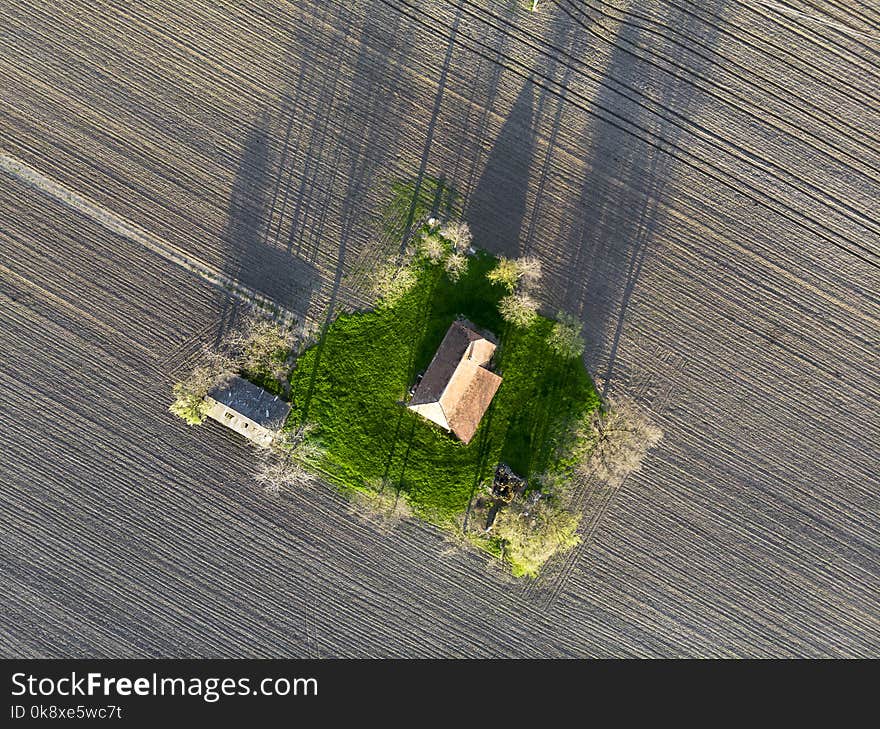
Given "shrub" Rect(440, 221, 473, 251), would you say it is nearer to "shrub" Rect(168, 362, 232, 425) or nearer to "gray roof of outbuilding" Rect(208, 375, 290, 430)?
"gray roof of outbuilding" Rect(208, 375, 290, 430)

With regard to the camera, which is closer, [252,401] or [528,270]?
[528,270]

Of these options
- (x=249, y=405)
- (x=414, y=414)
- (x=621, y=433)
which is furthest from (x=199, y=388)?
(x=621, y=433)

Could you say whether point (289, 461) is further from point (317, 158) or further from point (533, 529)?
point (317, 158)

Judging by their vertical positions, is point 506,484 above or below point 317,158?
below

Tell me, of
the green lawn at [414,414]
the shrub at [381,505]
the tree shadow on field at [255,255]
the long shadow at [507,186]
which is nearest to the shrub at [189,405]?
the tree shadow on field at [255,255]

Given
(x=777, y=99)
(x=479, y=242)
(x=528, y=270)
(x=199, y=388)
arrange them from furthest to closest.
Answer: (x=199, y=388)
(x=479, y=242)
(x=528, y=270)
(x=777, y=99)

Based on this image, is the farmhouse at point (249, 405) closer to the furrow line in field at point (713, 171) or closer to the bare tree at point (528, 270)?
the bare tree at point (528, 270)

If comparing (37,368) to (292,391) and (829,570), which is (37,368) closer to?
(292,391)
